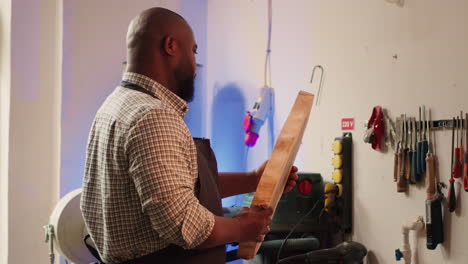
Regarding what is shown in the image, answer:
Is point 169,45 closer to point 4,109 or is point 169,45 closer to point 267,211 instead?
point 267,211

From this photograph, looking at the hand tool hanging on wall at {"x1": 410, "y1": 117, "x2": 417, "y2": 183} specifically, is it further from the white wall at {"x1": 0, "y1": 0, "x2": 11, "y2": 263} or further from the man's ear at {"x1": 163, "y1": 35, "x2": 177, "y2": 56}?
the white wall at {"x1": 0, "y1": 0, "x2": 11, "y2": 263}

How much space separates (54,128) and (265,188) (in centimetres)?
155

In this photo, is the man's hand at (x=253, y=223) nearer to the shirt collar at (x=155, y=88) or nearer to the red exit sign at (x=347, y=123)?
the shirt collar at (x=155, y=88)

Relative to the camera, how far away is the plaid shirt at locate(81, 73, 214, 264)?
76 cm

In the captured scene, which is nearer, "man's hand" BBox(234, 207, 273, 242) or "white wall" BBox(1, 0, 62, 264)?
"man's hand" BBox(234, 207, 273, 242)

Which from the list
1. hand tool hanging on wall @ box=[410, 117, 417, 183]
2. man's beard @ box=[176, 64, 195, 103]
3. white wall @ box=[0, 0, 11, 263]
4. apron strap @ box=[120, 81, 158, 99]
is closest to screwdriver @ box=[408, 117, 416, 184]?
hand tool hanging on wall @ box=[410, 117, 417, 183]

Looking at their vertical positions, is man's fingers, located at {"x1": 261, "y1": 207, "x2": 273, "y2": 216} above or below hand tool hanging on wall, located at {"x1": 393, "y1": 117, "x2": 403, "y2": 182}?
below

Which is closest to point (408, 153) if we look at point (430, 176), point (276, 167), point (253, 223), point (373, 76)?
point (430, 176)

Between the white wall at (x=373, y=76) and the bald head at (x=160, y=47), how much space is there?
2.85 ft

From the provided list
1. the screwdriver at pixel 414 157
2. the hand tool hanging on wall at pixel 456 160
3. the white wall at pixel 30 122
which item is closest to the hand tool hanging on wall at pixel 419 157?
the screwdriver at pixel 414 157

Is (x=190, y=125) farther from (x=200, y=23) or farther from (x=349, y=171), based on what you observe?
(x=349, y=171)

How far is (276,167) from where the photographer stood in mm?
979

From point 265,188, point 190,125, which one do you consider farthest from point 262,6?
point 265,188

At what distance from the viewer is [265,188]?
3.09ft
